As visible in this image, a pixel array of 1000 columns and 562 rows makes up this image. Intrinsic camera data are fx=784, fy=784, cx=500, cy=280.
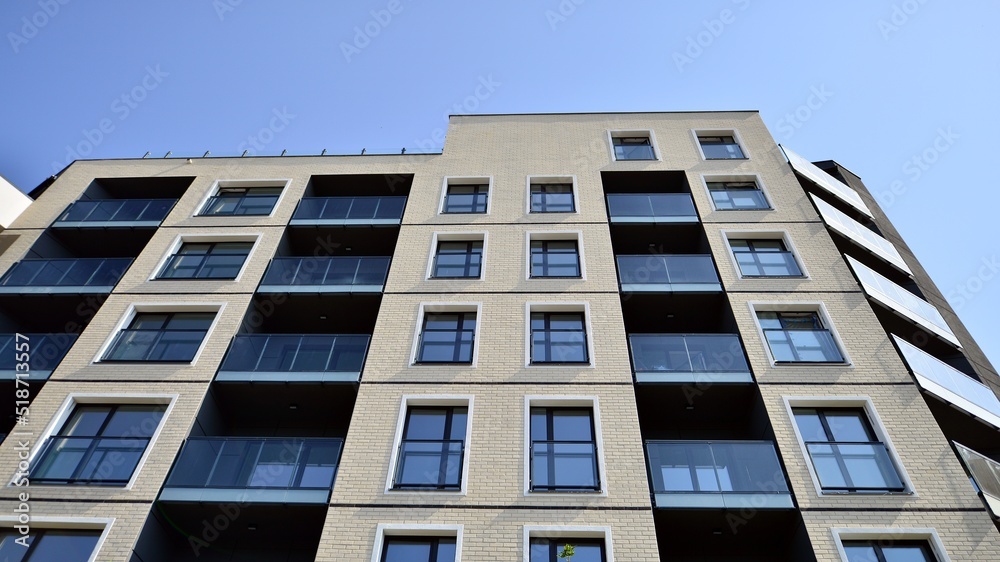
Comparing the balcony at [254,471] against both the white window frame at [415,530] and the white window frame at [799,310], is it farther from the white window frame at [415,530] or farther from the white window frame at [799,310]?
the white window frame at [799,310]

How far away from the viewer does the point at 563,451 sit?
45.8ft

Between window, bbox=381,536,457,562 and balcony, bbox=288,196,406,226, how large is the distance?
9.62m

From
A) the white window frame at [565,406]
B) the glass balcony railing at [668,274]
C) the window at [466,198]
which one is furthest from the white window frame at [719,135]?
the white window frame at [565,406]

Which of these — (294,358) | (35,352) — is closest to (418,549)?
(294,358)

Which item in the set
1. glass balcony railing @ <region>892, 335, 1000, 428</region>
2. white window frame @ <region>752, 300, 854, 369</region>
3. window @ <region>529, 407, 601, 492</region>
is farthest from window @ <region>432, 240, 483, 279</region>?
glass balcony railing @ <region>892, 335, 1000, 428</region>

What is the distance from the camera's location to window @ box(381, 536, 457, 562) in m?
12.4

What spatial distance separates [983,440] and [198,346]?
55.2ft

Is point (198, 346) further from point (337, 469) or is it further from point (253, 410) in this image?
point (337, 469)

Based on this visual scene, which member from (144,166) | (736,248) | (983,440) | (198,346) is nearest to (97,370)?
(198,346)

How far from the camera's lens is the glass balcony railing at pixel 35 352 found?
643 inches

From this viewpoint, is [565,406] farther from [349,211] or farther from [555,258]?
[349,211]

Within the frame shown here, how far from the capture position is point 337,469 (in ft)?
45.4

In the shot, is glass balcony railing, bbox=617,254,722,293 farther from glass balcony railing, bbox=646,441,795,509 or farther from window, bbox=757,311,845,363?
glass balcony railing, bbox=646,441,795,509

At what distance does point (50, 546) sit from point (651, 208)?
14.8m
